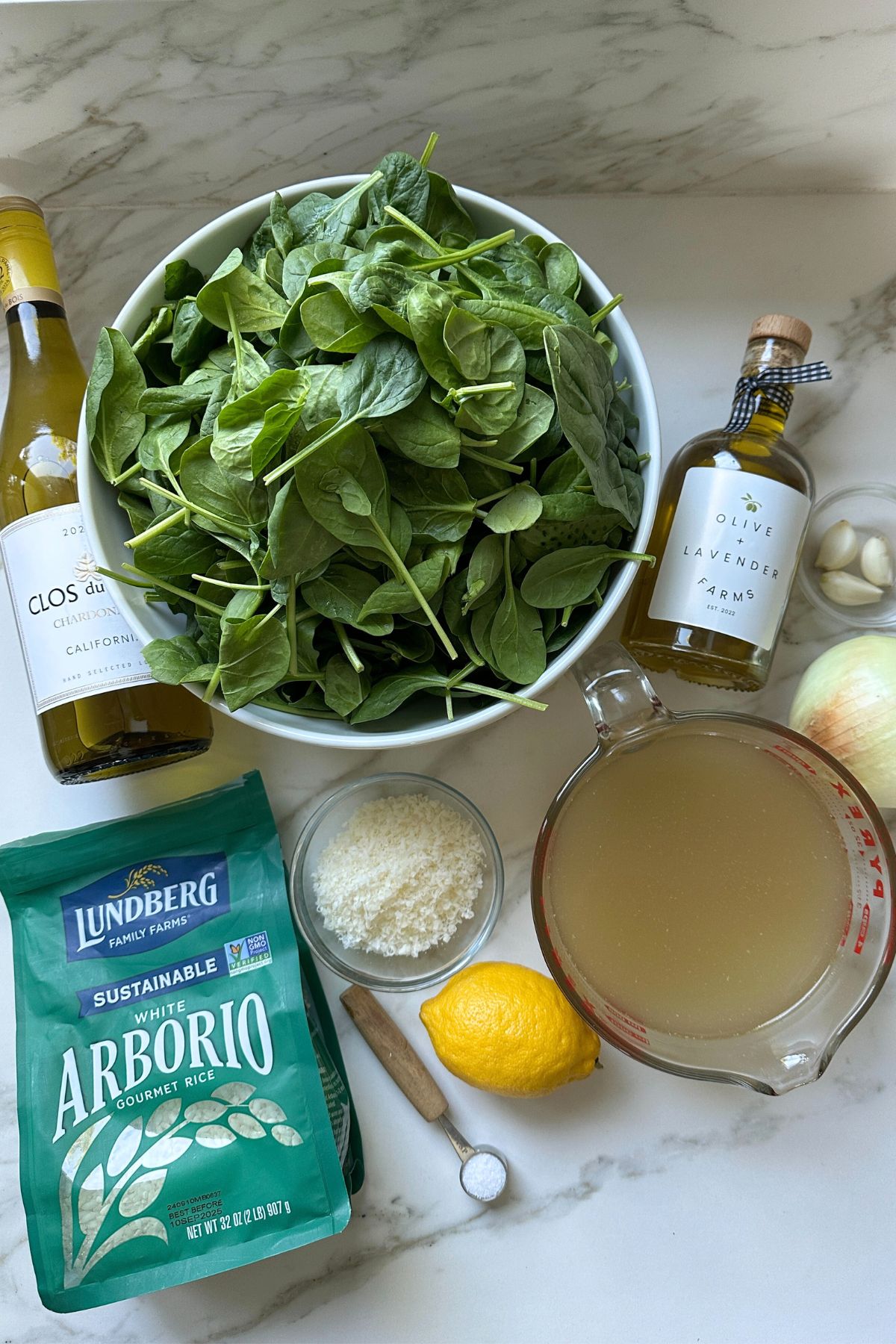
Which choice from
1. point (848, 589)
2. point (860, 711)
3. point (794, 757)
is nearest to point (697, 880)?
point (794, 757)

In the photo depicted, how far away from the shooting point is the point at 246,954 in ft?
3.11

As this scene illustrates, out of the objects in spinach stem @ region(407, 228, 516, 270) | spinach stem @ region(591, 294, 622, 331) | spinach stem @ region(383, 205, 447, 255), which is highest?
spinach stem @ region(383, 205, 447, 255)

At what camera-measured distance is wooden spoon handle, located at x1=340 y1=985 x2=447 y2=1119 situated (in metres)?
0.96

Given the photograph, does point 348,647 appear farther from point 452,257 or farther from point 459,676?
point 452,257

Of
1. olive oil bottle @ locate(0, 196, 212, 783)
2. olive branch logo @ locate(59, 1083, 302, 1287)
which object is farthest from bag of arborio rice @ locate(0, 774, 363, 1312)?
olive oil bottle @ locate(0, 196, 212, 783)

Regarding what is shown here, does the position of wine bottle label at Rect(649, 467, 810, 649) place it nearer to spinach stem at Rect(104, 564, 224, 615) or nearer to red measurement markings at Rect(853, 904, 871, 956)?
red measurement markings at Rect(853, 904, 871, 956)

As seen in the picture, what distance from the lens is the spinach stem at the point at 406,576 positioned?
680 millimetres

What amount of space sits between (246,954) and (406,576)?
1.59ft

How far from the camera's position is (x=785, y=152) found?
955mm

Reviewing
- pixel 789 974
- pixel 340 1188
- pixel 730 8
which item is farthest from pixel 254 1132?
pixel 730 8

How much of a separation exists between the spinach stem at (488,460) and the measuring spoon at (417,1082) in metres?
0.58

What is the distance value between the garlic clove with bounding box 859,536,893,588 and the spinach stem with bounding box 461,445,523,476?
1.59ft

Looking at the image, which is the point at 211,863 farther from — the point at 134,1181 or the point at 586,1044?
the point at 586,1044

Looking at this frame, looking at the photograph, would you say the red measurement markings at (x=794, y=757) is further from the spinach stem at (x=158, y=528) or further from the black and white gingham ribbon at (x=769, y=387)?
the spinach stem at (x=158, y=528)
